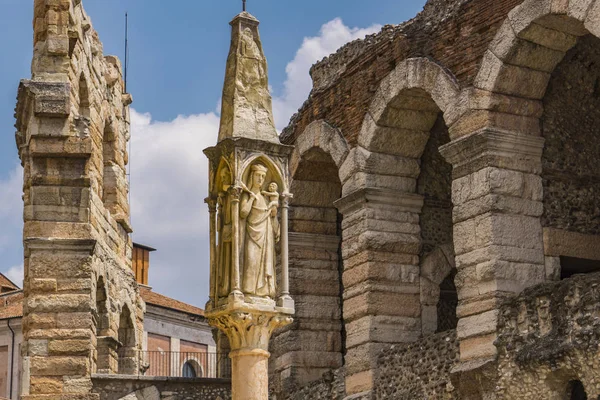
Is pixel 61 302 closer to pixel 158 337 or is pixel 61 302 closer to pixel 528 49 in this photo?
pixel 528 49

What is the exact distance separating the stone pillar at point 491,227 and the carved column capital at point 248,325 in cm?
486

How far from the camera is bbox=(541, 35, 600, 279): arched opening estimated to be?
1496 cm

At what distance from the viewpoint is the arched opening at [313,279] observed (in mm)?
19000

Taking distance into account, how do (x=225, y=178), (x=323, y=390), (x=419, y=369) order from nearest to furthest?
(x=225, y=178), (x=419, y=369), (x=323, y=390)

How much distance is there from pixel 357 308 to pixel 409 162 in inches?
79.4

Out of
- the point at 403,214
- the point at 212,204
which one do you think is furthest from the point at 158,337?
the point at 212,204

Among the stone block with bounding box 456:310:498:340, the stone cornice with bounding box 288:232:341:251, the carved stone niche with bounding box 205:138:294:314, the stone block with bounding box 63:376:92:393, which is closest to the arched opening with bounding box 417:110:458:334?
the stone cornice with bounding box 288:232:341:251

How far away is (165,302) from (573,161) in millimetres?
21513

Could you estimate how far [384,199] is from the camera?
674 inches

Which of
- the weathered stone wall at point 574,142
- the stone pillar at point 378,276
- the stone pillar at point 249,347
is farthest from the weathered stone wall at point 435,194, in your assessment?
the stone pillar at point 249,347

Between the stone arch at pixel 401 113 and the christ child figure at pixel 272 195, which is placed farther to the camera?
the stone arch at pixel 401 113

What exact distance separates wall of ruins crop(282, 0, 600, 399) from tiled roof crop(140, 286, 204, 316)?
16.6m

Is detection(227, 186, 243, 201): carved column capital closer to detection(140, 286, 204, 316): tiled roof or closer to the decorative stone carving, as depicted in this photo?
the decorative stone carving

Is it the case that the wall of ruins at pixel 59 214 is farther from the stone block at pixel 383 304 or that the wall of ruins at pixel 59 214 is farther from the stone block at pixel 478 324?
the stone block at pixel 478 324
